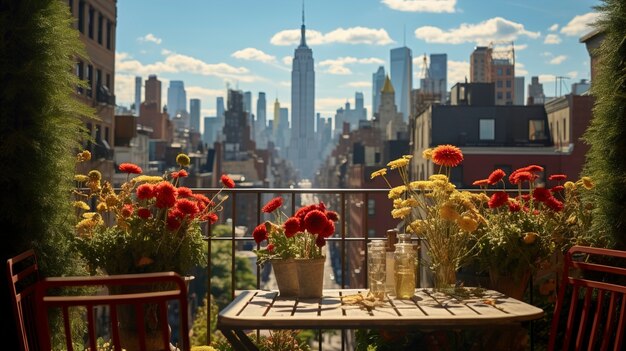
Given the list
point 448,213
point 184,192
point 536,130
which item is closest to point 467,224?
point 448,213

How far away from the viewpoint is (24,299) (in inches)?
157

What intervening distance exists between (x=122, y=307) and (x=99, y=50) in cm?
3156

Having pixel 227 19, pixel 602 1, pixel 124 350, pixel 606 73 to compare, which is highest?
pixel 227 19

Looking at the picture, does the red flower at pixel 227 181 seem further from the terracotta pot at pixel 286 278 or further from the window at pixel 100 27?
the window at pixel 100 27

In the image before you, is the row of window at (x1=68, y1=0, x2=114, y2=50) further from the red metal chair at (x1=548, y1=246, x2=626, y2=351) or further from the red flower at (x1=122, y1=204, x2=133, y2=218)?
the red metal chair at (x1=548, y1=246, x2=626, y2=351)

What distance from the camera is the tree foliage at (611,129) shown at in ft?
16.3

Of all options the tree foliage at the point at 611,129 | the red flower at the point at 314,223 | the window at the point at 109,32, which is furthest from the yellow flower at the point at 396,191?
the window at the point at 109,32

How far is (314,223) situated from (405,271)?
638 millimetres

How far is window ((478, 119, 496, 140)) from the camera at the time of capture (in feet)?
166

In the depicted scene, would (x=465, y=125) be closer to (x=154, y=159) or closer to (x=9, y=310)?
(x=154, y=159)

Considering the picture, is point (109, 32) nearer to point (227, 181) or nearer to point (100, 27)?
point (100, 27)

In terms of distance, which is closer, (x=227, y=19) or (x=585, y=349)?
(x=585, y=349)

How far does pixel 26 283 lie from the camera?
14.8ft

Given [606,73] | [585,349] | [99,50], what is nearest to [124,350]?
[585,349]
